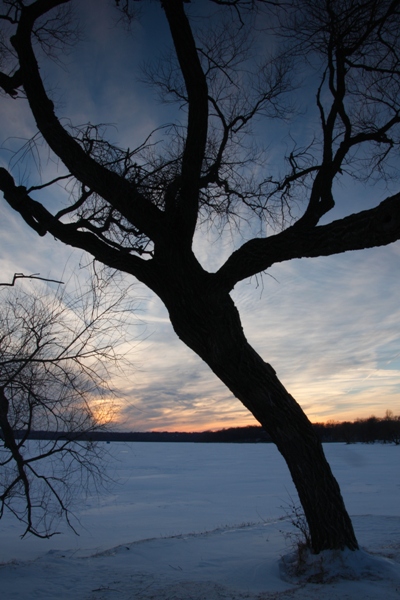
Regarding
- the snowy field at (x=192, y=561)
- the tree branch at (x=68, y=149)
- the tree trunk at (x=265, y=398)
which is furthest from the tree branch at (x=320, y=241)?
the snowy field at (x=192, y=561)

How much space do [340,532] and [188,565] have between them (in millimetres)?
2146

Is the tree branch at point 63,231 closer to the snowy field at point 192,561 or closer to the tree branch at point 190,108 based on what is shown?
the tree branch at point 190,108

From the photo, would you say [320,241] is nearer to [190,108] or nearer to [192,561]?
[190,108]

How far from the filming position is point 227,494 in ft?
56.7

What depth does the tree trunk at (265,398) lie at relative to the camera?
4.26m

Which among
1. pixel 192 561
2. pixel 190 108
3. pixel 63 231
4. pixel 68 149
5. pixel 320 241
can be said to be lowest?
pixel 192 561

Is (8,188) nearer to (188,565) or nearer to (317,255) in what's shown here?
(317,255)

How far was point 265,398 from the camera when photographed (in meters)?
4.39

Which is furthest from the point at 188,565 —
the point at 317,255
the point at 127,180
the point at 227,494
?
the point at 227,494

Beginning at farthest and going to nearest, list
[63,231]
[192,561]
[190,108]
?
[192,561], [63,231], [190,108]

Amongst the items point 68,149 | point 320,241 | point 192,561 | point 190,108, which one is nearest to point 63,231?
point 68,149

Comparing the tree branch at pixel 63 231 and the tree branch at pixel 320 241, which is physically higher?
the tree branch at pixel 63 231

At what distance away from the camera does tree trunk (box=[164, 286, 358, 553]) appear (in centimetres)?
426

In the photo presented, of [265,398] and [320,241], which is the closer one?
[320,241]
